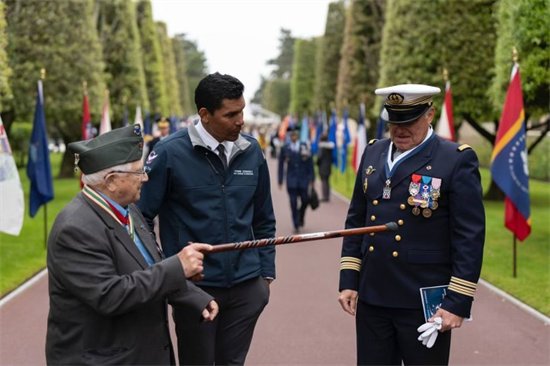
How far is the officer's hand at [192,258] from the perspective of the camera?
9.50ft

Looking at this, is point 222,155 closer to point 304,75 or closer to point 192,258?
point 192,258

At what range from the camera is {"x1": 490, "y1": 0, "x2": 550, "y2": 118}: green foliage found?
37.3ft

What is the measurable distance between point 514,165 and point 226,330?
655cm

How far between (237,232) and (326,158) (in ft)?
53.6

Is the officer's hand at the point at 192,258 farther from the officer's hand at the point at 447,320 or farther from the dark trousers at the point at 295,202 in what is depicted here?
the dark trousers at the point at 295,202

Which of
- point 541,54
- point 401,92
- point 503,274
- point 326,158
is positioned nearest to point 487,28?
point 326,158

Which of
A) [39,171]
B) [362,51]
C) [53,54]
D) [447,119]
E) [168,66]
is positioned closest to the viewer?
[39,171]

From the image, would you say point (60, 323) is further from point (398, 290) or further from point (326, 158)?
point (326, 158)

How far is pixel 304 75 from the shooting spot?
222 ft

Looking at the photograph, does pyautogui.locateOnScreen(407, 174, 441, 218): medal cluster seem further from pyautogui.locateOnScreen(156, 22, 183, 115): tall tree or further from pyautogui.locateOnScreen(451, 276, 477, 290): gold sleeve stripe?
pyautogui.locateOnScreen(156, 22, 183, 115): tall tree

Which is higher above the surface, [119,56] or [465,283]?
[465,283]

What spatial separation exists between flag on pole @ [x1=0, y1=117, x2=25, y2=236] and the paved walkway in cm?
79

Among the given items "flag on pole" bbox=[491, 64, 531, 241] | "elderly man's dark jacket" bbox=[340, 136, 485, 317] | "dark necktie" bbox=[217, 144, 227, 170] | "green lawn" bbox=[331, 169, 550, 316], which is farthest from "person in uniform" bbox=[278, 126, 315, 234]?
"elderly man's dark jacket" bbox=[340, 136, 485, 317]

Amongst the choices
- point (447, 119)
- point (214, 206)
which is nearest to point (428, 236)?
point (214, 206)
